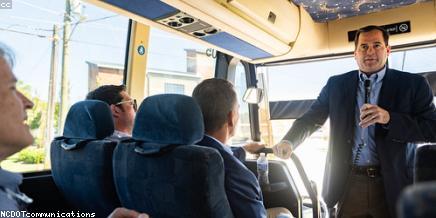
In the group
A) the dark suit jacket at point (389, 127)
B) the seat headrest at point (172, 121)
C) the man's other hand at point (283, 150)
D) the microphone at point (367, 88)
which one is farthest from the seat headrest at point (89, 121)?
the microphone at point (367, 88)

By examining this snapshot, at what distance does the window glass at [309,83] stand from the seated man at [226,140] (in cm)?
220

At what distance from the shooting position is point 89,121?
197 cm

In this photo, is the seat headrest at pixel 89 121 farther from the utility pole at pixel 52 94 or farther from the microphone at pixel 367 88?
the microphone at pixel 367 88

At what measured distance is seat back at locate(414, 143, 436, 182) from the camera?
1.27 metres

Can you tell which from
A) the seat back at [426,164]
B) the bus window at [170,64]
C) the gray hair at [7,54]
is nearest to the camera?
the gray hair at [7,54]

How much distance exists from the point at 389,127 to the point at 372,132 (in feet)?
0.60

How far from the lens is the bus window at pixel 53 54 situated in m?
2.48

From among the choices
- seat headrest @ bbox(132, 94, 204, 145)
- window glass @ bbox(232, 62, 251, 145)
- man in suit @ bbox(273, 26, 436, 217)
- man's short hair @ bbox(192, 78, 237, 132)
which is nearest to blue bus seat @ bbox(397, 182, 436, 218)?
seat headrest @ bbox(132, 94, 204, 145)

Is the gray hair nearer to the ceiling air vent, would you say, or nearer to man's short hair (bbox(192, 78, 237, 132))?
man's short hair (bbox(192, 78, 237, 132))

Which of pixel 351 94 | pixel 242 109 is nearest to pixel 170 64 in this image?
pixel 242 109

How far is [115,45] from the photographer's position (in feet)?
10.3

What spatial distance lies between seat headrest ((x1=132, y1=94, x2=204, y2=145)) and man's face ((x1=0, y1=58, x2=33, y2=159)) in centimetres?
56

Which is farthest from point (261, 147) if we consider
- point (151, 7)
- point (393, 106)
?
point (151, 7)

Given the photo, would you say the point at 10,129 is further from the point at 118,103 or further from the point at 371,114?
the point at 118,103
